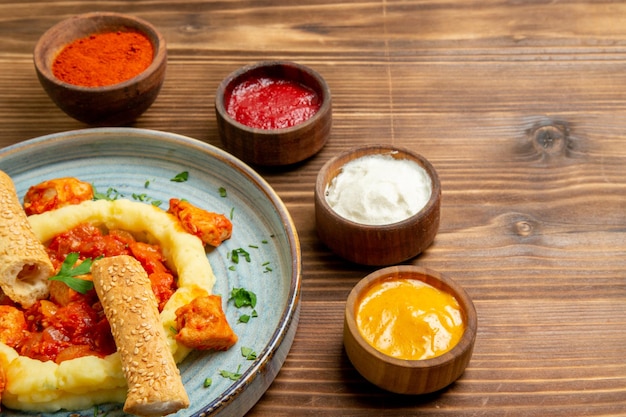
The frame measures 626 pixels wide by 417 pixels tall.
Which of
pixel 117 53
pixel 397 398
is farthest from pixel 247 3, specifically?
pixel 397 398

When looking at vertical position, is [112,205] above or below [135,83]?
below

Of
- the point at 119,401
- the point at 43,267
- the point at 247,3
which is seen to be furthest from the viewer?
the point at 247,3

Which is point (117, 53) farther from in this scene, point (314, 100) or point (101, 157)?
point (314, 100)

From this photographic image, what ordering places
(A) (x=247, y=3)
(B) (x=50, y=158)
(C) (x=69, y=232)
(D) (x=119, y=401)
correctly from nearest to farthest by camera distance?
(D) (x=119, y=401)
(C) (x=69, y=232)
(B) (x=50, y=158)
(A) (x=247, y=3)

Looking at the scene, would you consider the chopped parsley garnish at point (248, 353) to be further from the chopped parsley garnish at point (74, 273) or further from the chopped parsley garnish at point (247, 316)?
the chopped parsley garnish at point (74, 273)

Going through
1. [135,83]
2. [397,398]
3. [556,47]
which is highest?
[135,83]

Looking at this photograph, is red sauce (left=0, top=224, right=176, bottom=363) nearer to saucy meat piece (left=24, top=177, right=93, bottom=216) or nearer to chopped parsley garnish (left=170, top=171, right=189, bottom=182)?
saucy meat piece (left=24, top=177, right=93, bottom=216)
